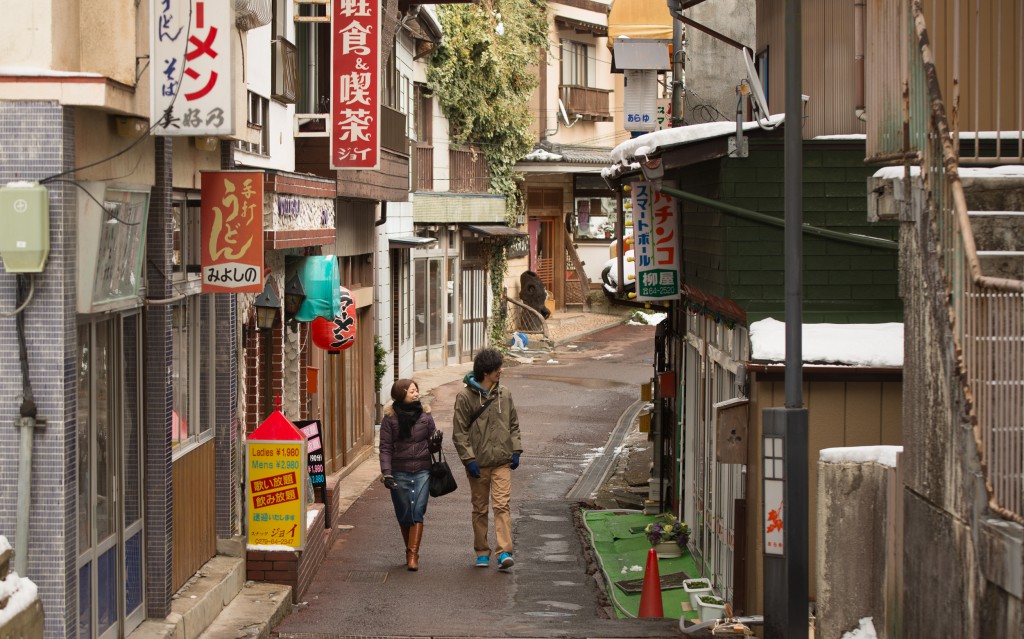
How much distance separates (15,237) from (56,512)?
1.58 metres

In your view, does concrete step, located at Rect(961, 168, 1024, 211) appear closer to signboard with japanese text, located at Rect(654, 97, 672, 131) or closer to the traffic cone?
the traffic cone

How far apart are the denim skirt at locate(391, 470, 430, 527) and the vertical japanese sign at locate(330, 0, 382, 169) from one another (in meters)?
4.60

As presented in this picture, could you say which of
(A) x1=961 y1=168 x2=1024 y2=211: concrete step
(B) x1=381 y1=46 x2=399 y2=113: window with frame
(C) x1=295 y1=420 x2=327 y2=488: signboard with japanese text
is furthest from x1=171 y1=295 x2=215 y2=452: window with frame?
(B) x1=381 y1=46 x2=399 y2=113: window with frame

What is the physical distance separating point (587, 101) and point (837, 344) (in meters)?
35.3

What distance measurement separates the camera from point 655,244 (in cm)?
1456

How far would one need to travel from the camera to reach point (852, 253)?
11.0m

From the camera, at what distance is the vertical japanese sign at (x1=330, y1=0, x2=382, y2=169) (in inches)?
615

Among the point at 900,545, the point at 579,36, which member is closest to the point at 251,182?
the point at 900,545

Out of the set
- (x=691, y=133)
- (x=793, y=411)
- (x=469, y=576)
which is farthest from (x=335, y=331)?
(x=793, y=411)

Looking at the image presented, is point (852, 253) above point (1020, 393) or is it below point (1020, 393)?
above

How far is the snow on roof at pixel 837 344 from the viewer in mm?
10250

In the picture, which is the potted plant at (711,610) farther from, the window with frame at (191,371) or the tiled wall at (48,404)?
the tiled wall at (48,404)

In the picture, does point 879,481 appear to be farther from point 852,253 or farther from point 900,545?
point 852,253

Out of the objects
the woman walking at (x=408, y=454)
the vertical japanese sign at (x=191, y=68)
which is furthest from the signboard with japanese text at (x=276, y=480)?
the vertical japanese sign at (x=191, y=68)
